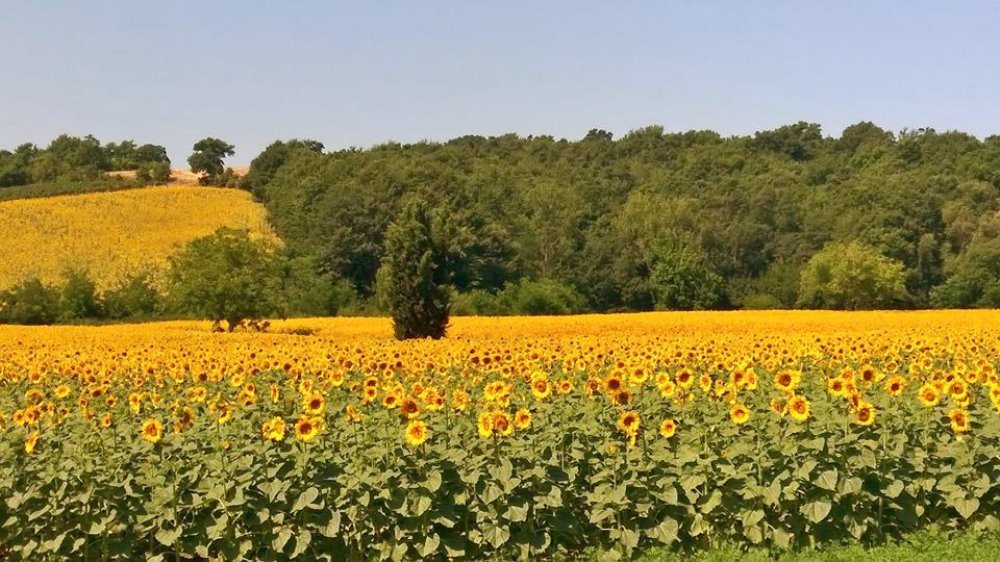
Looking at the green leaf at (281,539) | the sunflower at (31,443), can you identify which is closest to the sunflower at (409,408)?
the green leaf at (281,539)

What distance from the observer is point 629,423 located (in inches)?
305

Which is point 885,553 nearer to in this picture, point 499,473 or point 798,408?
point 798,408

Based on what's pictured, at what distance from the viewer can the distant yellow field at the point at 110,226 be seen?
221ft

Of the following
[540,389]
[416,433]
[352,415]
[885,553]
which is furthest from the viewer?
[540,389]

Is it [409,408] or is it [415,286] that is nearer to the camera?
Result: [409,408]

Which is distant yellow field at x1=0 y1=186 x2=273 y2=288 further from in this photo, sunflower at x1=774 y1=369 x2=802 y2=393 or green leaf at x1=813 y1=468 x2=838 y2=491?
green leaf at x1=813 y1=468 x2=838 y2=491

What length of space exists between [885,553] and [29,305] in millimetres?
44654

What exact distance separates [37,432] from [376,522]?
2.85 meters

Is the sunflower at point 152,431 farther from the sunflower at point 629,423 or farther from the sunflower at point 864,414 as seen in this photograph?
the sunflower at point 864,414

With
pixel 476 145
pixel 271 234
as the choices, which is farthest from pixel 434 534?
pixel 476 145

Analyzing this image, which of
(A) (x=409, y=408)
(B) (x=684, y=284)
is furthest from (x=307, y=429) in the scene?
(B) (x=684, y=284)

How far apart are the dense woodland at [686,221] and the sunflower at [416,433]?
41336 millimetres

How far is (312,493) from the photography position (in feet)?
23.2

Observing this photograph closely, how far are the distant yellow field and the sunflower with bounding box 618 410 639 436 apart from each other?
→ 5849cm
